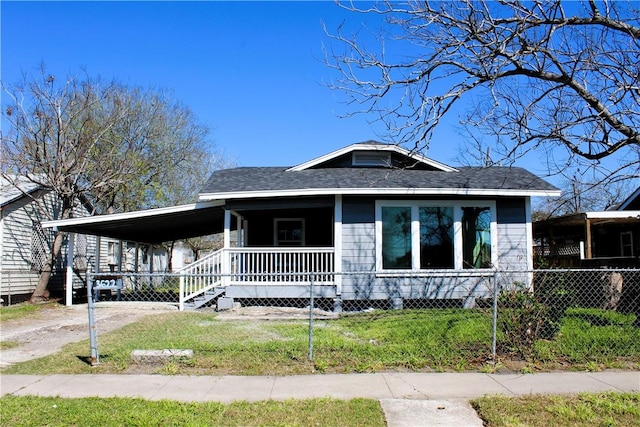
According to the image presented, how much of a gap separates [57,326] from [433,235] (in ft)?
29.9

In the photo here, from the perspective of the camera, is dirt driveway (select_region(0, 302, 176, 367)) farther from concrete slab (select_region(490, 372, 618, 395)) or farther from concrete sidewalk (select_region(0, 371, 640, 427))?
concrete slab (select_region(490, 372, 618, 395))

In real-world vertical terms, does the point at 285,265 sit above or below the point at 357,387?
above

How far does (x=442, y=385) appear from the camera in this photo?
577 centimetres

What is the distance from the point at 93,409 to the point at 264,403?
1.69m

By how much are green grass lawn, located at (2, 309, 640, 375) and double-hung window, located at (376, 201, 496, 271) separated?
125 inches

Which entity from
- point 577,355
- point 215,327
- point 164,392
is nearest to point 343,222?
point 215,327

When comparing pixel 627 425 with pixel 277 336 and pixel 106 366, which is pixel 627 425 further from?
pixel 106 366

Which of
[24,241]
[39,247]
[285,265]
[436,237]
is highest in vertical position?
[436,237]

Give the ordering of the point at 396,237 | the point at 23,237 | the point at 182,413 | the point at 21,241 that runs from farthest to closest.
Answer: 1. the point at 23,237
2. the point at 21,241
3. the point at 396,237
4. the point at 182,413

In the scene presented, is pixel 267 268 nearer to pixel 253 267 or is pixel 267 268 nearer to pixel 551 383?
pixel 253 267

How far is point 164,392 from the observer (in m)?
5.51

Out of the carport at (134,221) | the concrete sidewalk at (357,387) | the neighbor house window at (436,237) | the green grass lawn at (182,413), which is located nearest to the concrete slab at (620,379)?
the concrete sidewalk at (357,387)

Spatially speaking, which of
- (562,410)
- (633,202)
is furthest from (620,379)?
(633,202)

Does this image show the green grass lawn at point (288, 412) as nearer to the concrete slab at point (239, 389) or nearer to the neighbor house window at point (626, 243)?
the concrete slab at point (239, 389)
